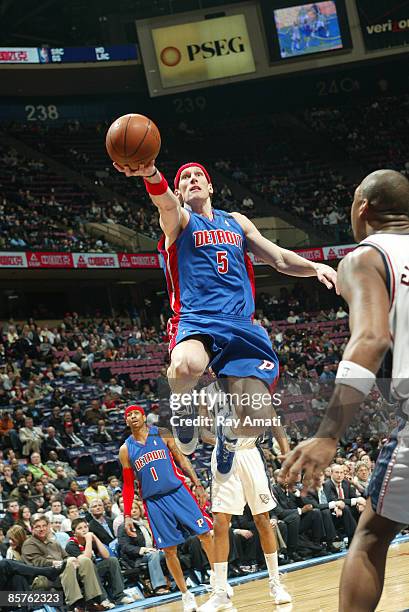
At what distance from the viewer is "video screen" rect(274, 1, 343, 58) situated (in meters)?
28.9

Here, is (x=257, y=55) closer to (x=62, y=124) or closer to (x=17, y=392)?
(x=62, y=124)

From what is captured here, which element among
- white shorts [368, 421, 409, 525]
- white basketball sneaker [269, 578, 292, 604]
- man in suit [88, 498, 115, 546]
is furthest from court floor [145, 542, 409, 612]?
white shorts [368, 421, 409, 525]

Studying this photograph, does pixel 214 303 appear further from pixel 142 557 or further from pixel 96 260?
pixel 96 260

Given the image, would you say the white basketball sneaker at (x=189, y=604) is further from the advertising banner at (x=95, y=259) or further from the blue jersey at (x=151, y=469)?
the advertising banner at (x=95, y=259)

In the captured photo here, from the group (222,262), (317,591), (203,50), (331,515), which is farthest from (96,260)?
(222,262)


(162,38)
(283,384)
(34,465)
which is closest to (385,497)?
(34,465)

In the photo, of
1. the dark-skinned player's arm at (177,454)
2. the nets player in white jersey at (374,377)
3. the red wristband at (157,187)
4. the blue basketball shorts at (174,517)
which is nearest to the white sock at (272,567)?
the blue basketball shorts at (174,517)

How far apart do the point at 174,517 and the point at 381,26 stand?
929 inches

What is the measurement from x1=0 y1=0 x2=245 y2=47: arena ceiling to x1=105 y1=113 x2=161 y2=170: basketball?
27884 millimetres

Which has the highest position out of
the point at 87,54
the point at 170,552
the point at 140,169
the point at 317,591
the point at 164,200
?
the point at 87,54

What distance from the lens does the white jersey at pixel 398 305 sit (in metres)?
3.33

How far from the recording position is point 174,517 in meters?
9.48

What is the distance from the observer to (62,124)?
33531mm

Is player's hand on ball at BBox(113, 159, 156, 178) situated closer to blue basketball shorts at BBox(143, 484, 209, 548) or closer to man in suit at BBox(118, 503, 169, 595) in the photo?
blue basketball shorts at BBox(143, 484, 209, 548)
